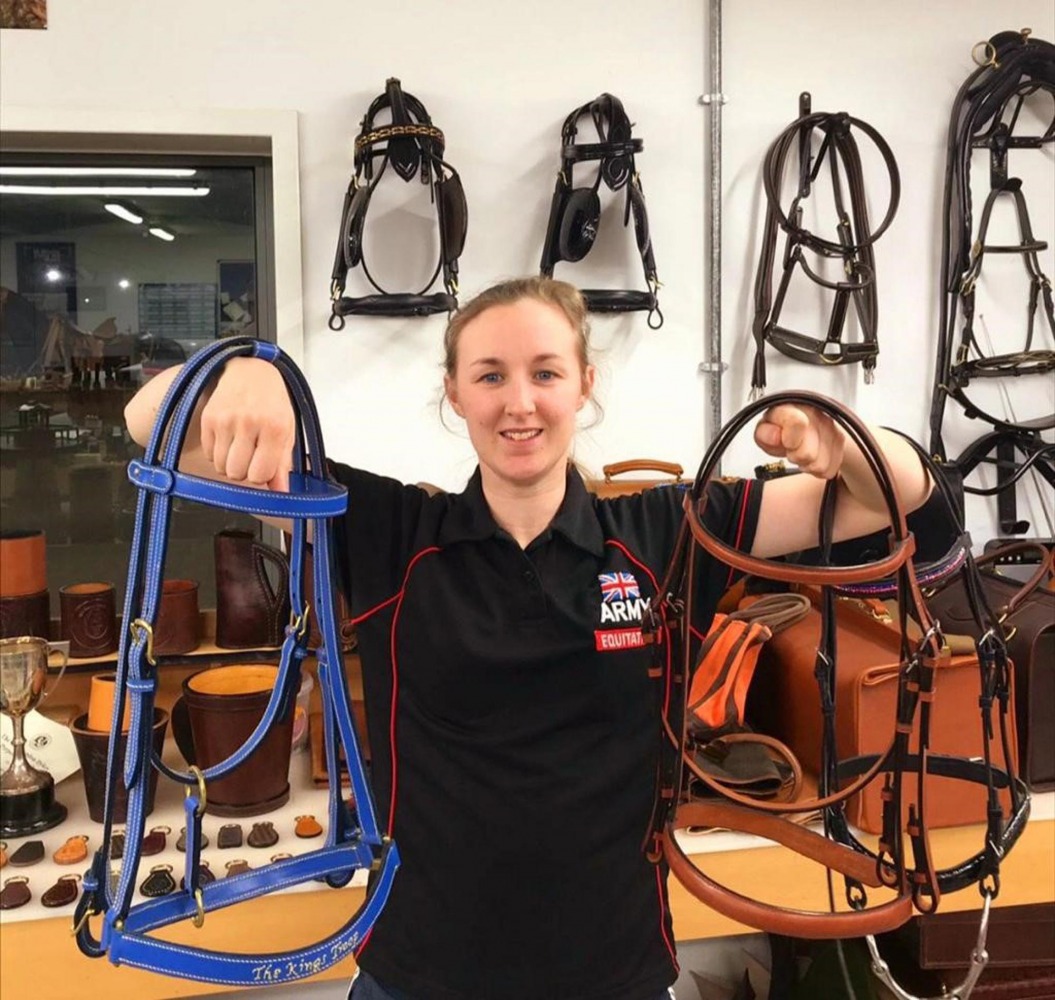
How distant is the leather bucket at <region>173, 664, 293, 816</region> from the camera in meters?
1.54

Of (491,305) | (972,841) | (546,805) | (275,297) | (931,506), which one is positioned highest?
(275,297)

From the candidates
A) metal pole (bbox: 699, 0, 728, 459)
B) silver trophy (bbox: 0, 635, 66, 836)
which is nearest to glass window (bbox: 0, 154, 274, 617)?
silver trophy (bbox: 0, 635, 66, 836)

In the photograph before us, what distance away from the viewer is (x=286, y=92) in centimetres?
190

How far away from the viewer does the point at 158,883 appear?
1.34 meters

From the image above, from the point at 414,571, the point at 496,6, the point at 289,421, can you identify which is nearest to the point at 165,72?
the point at 496,6

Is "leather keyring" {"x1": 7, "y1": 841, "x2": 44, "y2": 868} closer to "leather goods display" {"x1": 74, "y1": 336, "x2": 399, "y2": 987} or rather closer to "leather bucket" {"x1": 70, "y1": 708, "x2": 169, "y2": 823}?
"leather bucket" {"x1": 70, "y1": 708, "x2": 169, "y2": 823}

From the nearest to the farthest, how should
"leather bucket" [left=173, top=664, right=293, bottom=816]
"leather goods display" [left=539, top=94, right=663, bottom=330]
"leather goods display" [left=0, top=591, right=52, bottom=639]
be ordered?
"leather bucket" [left=173, top=664, right=293, bottom=816]
"leather goods display" [left=0, top=591, right=52, bottom=639]
"leather goods display" [left=539, top=94, right=663, bottom=330]

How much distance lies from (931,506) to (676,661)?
0.42m

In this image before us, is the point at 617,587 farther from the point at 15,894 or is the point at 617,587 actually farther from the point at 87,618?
the point at 87,618

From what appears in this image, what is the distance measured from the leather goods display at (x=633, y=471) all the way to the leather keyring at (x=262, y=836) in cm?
85

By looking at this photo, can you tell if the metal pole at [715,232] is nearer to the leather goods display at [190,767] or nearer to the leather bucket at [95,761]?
the leather bucket at [95,761]

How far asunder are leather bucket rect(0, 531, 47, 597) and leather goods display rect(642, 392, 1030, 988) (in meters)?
1.33

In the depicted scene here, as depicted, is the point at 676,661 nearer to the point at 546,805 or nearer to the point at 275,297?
the point at 546,805

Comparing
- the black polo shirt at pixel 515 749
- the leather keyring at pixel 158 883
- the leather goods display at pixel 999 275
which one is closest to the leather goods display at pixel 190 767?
the black polo shirt at pixel 515 749
